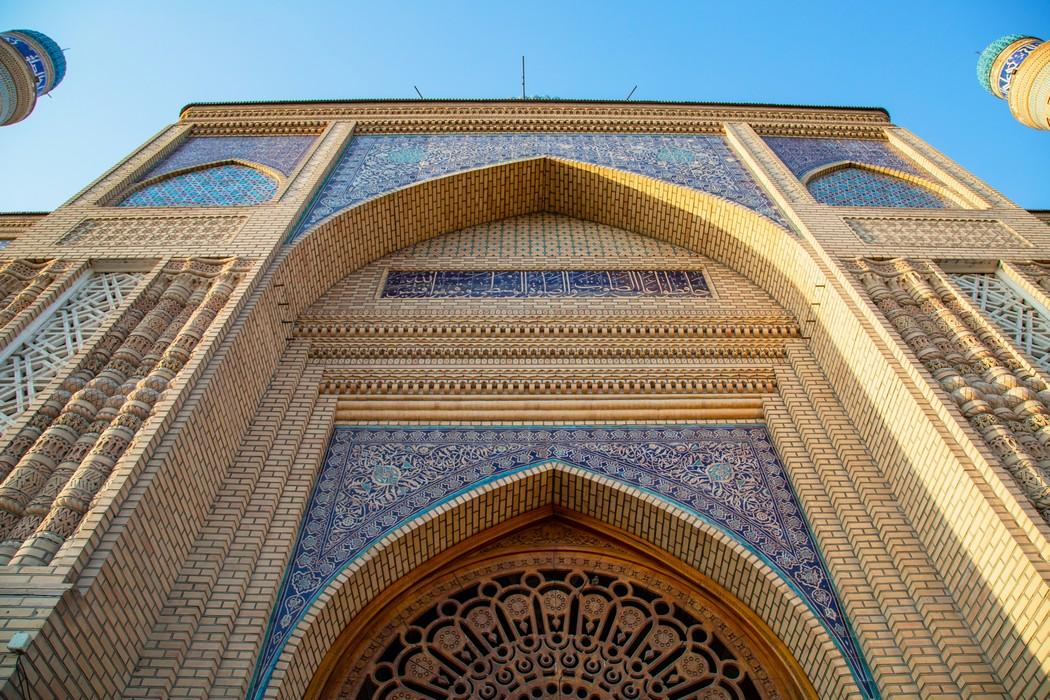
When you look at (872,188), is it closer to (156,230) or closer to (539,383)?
(539,383)

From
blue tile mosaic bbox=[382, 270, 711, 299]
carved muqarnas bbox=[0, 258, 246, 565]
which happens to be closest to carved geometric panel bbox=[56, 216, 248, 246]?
carved muqarnas bbox=[0, 258, 246, 565]

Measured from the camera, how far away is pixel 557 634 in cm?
365

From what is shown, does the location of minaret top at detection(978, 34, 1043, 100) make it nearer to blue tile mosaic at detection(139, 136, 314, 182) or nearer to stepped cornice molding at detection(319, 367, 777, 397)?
stepped cornice molding at detection(319, 367, 777, 397)

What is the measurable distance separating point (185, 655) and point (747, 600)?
2.36m

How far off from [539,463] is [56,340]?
7.96 feet

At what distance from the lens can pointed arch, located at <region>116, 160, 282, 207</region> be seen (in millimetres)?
5656

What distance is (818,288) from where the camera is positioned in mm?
4754

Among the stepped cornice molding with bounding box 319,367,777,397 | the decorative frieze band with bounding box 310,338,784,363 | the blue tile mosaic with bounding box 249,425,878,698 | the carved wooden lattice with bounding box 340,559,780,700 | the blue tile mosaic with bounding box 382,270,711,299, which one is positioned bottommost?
the carved wooden lattice with bounding box 340,559,780,700

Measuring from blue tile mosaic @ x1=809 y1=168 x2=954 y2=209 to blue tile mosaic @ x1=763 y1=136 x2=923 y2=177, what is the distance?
0.14 meters

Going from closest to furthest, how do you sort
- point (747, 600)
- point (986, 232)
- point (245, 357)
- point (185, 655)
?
point (185, 655)
point (747, 600)
point (245, 357)
point (986, 232)

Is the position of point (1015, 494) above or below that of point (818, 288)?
below

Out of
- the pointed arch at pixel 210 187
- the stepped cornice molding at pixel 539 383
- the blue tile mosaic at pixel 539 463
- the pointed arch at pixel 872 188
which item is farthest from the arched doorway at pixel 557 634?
the pointed arch at pixel 872 188

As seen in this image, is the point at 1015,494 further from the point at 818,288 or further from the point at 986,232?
the point at 986,232

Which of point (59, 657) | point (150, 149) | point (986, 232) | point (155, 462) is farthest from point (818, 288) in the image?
point (150, 149)
